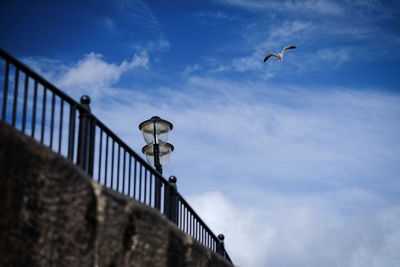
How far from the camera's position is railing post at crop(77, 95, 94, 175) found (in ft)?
22.0

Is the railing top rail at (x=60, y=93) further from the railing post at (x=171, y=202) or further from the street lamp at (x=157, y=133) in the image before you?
the street lamp at (x=157, y=133)

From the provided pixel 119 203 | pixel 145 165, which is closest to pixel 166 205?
pixel 145 165

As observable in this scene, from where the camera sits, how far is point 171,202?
30.9ft

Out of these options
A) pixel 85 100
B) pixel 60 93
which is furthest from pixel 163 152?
pixel 60 93

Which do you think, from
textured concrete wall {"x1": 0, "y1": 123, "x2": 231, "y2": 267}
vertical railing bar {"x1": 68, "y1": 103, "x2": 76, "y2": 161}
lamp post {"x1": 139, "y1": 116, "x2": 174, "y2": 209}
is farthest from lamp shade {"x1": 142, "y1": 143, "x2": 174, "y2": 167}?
vertical railing bar {"x1": 68, "y1": 103, "x2": 76, "y2": 161}

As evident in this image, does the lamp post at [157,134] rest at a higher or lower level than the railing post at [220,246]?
higher

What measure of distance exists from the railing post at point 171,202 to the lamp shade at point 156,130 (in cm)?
299

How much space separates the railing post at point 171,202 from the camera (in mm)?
9281

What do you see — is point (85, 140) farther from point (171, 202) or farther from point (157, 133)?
point (157, 133)

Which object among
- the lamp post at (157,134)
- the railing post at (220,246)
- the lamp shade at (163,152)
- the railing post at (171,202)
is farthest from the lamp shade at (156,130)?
the railing post at (171,202)

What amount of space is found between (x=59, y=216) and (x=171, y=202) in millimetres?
4165

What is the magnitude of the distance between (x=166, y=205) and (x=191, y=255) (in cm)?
117

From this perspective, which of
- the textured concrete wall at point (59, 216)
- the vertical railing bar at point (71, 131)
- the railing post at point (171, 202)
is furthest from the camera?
the railing post at point (171, 202)

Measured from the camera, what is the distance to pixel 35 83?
19.2 feet
